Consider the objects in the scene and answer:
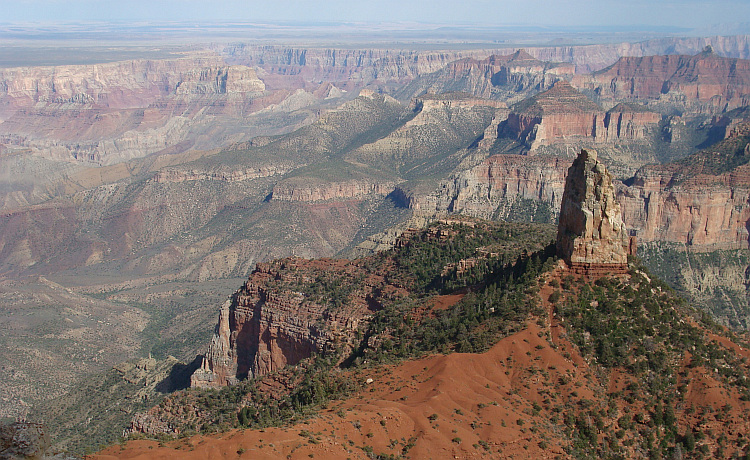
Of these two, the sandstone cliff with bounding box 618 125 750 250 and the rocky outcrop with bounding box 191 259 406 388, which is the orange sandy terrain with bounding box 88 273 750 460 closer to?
the rocky outcrop with bounding box 191 259 406 388

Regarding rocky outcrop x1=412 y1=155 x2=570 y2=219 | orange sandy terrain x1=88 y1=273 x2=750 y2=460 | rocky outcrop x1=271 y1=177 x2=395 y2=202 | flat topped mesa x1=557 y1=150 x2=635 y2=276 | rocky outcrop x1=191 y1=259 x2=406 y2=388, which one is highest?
flat topped mesa x1=557 y1=150 x2=635 y2=276

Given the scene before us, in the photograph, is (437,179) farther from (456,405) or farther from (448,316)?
(456,405)

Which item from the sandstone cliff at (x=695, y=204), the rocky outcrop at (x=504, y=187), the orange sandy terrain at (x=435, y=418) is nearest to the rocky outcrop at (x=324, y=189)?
the rocky outcrop at (x=504, y=187)

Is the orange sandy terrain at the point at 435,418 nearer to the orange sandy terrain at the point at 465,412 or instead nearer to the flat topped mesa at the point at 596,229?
the orange sandy terrain at the point at 465,412

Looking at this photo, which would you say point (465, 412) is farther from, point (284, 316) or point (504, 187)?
point (504, 187)

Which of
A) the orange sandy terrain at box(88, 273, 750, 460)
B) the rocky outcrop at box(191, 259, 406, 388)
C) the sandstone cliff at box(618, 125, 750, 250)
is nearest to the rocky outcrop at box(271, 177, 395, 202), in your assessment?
the sandstone cliff at box(618, 125, 750, 250)

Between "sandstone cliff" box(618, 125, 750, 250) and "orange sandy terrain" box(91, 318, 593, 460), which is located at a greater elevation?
"orange sandy terrain" box(91, 318, 593, 460)

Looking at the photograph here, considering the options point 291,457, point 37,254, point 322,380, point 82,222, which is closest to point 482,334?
point 322,380
